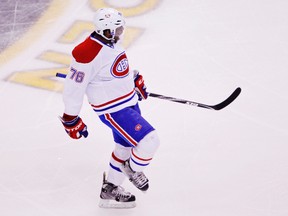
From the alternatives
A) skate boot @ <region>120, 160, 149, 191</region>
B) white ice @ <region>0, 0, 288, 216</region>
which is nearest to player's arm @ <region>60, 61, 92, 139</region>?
skate boot @ <region>120, 160, 149, 191</region>

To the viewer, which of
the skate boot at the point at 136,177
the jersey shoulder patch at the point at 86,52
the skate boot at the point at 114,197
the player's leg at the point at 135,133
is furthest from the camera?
the skate boot at the point at 114,197

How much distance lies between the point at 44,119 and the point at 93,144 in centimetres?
46

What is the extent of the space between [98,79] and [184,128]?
114cm

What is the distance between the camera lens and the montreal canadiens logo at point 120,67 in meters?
3.39

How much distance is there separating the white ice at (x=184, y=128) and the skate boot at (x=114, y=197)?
0.05m

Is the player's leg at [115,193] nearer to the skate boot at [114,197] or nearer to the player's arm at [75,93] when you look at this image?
the skate boot at [114,197]

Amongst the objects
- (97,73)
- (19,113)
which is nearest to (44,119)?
(19,113)

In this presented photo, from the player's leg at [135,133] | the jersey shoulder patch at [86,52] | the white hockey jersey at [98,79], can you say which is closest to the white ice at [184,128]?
the player's leg at [135,133]

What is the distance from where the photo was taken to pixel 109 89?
135 inches

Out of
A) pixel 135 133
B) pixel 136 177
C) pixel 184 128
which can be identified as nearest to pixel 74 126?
pixel 135 133

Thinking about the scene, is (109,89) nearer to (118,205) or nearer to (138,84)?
(138,84)

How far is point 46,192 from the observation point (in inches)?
152

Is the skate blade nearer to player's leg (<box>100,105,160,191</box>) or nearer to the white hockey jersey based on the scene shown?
player's leg (<box>100,105,160,191</box>)

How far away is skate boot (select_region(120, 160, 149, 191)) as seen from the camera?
3.64 metres
